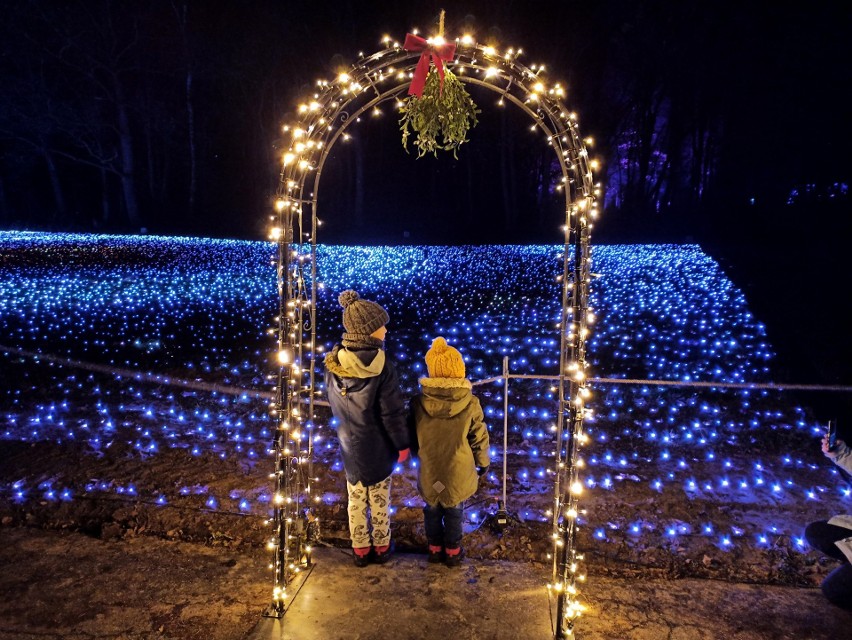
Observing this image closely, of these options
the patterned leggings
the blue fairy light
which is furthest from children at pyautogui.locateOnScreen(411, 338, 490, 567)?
the blue fairy light

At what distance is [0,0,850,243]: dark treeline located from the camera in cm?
2655

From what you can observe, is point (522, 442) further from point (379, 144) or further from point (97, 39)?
point (97, 39)

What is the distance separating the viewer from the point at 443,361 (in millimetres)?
3602

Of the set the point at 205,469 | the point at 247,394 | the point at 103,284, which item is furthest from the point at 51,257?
the point at 205,469

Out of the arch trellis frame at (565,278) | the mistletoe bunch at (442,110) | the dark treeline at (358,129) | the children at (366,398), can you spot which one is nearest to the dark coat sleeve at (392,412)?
the children at (366,398)

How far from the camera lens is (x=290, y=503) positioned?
366 centimetres

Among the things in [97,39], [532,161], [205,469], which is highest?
[97,39]

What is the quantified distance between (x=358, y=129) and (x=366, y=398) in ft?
93.1

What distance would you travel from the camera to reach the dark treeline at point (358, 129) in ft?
87.1

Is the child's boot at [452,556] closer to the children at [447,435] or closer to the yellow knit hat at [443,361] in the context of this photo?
the children at [447,435]

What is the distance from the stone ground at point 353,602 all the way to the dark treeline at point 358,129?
2256 cm

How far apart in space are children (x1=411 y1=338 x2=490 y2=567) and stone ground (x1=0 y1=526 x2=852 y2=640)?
578 mm

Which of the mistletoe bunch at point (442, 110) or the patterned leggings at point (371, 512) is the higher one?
the mistletoe bunch at point (442, 110)

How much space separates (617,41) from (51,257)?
1122 inches
